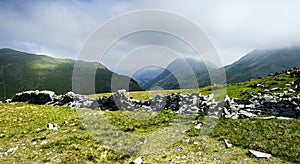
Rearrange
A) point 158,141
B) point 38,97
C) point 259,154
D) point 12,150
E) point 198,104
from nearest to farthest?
point 259,154 → point 12,150 → point 158,141 → point 198,104 → point 38,97

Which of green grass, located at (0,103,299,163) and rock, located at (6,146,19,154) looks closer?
green grass, located at (0,103,299,163)

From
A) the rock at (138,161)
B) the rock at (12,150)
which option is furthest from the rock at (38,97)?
the rock at (138,161)

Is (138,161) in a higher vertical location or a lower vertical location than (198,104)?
lower

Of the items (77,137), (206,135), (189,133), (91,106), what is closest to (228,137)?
(206,135)

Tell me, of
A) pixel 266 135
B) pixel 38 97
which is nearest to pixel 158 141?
pixel 266 135

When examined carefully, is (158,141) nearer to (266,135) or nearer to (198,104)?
(266,135)

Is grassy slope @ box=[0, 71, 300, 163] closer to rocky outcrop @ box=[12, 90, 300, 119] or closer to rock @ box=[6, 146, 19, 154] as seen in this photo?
rock @ box=[6, 146, 19, 154]

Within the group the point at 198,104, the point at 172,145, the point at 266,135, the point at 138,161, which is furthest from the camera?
the point at 198,104

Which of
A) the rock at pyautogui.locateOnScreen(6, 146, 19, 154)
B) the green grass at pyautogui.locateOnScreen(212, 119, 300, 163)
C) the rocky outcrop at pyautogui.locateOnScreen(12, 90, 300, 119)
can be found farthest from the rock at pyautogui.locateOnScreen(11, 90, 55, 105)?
the green grass at pyautogui.locateOnScreen(212, 119, 300, 163)

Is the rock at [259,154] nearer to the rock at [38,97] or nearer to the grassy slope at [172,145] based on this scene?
the grassy slope at [172,145]

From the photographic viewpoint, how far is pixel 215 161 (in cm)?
1870

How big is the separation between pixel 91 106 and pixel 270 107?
95.6ft

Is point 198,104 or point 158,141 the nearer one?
point 158,141

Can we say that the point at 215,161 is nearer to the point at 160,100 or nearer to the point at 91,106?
the point at 160,100
